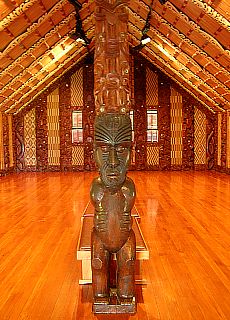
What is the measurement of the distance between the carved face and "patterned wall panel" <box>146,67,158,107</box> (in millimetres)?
10733

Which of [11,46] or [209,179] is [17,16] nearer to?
[11,46]

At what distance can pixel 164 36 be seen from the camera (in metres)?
9.02

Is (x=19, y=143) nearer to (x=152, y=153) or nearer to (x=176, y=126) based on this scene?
(x=152, y=153)

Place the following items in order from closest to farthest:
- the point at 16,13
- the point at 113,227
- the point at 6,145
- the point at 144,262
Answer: the point at 113,227 → the point at 144,262 → the point at 16,13 → the point at 6,145

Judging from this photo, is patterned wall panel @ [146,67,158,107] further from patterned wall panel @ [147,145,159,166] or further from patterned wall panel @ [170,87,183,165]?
patterned wall panel @ [147,145,159,166]

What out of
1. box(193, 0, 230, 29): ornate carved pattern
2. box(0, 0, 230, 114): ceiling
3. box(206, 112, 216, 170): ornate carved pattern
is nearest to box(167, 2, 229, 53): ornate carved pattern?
box(0, 0, 230, 114): ceiling

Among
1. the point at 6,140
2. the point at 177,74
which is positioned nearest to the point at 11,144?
the point at 6,140

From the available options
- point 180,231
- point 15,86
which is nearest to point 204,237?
point 180,231

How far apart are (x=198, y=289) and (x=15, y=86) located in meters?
7.96

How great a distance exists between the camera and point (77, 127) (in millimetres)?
13359

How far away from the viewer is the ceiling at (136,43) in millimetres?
6719

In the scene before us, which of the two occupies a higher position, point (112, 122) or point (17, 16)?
point (17, 16)

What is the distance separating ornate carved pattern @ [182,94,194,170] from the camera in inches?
516

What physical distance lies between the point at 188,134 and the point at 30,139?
485 cm
